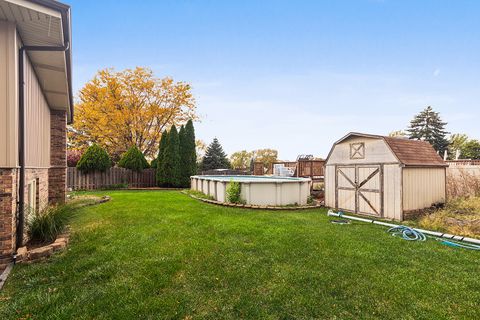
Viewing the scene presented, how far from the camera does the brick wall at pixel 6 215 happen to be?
354cm

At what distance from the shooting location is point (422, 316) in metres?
2.48

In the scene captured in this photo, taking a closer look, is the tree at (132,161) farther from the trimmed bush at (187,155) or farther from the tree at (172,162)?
the trimmed bush at (187,155)

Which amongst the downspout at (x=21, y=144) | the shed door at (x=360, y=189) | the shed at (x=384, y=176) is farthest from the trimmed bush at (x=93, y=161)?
the shed door at (x=360, y=189)

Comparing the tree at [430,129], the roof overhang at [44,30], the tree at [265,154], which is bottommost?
the tree at [265,154]

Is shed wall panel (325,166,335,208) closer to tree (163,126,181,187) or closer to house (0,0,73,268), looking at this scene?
house (0,0,73,268)

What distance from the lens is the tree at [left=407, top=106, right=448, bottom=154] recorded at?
31.6 meters

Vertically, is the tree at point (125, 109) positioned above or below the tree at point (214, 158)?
above

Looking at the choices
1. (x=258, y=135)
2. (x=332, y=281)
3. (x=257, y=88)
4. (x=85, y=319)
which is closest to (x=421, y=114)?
(x=258, y=135)

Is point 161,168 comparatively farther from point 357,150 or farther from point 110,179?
point 357,150

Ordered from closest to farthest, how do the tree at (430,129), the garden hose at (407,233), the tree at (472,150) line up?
the garden hose at (407,233) < the tree at (472,150) < the tree at (430,129)

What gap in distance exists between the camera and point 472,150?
100.0 feet

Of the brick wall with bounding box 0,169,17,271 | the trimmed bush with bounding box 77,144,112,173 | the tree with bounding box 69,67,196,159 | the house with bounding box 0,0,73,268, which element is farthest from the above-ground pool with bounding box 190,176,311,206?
the tree with bounding box 69,67,196,159

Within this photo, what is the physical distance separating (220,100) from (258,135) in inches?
485

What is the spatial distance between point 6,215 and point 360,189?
8.84 m
